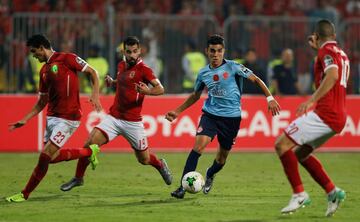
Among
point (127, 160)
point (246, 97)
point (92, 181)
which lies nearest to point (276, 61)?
point (246, 97)

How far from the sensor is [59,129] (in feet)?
42.3

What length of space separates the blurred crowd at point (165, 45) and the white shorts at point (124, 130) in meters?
8.19

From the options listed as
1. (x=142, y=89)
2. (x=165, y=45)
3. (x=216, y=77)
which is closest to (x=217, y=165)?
(x=216, y=77)

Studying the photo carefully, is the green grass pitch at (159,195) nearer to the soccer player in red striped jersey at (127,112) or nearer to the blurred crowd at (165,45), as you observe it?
the soccer player in red striped jersey at (127,112)

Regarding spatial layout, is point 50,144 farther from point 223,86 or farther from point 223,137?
point 223,86

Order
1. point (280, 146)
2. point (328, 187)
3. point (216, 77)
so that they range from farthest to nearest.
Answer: point (216, 77) → point (328, 187) → point (280, 146)

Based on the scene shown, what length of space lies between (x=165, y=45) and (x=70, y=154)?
10132 millimetres

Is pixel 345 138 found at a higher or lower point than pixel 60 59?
lower

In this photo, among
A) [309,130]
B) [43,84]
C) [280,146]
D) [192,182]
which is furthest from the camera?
[43,84]

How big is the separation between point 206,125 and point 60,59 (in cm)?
221

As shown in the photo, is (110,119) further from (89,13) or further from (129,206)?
(89,13)

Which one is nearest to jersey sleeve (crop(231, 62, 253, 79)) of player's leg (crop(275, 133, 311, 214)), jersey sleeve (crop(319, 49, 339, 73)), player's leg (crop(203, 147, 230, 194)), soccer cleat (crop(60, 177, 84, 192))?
player's leg (crop(203, 147, 230, 194))

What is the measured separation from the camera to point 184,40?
22.9 metres

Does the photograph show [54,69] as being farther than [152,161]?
No
